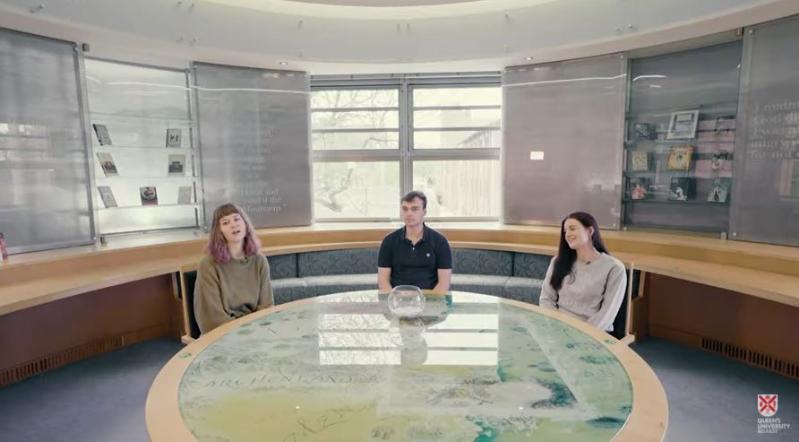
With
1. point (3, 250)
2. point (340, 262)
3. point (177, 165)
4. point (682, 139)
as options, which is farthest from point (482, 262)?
point (3, 250)

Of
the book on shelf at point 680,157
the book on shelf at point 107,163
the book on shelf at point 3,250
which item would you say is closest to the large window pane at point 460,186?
the book on shelf at point 680,157

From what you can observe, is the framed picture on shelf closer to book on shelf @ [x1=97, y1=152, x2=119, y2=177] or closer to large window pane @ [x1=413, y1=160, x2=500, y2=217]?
large window pane @ [x1=413, y1=160, x2=500, y2=217]

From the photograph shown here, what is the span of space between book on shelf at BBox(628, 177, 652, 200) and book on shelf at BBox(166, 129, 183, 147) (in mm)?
4800

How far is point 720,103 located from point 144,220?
5.76 m

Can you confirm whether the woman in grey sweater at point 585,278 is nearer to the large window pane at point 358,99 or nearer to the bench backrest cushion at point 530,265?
the bench backrest cushion at point 530,265

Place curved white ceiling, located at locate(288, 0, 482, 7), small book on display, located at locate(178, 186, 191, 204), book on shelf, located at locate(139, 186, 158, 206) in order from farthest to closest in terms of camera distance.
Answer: small book on display, located at locate(178, 186, 191, 204) < book on shelf, located at locate(139, 186, 158, 206) < curved white ceiling, located at locate(288, 0, 482, 7)

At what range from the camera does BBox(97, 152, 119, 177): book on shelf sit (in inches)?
178

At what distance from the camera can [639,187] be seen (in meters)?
5.00

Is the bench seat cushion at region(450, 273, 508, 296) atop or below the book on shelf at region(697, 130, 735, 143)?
below

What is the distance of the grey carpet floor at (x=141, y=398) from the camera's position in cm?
284

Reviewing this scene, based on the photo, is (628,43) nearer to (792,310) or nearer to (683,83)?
(683,83)

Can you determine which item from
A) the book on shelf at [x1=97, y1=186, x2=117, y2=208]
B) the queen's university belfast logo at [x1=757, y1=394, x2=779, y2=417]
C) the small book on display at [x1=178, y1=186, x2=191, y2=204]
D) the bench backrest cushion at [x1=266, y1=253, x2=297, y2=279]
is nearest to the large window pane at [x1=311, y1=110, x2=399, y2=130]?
the small book on display at [x1=178, y1=186, x2=191, y2=204]

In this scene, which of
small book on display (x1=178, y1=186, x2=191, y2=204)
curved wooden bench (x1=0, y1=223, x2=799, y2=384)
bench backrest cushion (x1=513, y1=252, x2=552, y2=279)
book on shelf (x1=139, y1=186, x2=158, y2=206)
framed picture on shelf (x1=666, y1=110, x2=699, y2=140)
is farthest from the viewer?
small book on display (x1=178, y1=186, x2=191, y2=204)

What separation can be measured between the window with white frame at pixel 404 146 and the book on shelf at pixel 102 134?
2.21 metres
